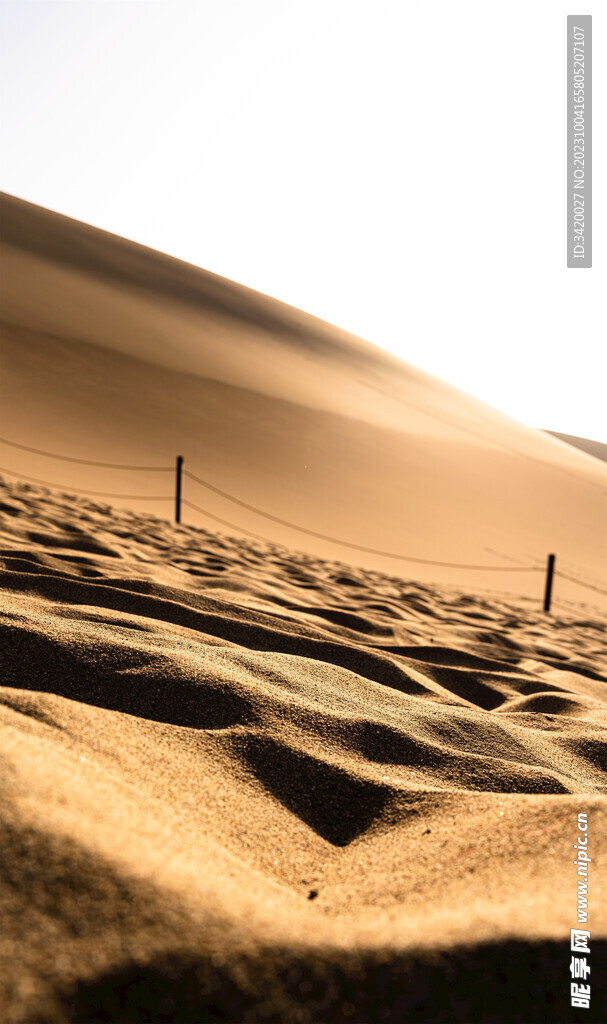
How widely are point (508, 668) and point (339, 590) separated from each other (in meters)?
1.85

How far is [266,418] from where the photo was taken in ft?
54.8

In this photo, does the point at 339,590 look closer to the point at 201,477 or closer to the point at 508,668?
the point at 508,668

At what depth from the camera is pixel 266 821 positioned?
4.18 feet

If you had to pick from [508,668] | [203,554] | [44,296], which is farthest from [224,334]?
[508,668]

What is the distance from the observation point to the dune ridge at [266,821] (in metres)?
0.75

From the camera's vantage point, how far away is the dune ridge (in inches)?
29.7

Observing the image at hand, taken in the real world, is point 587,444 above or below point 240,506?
above

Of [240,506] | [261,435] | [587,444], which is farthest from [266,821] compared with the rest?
[587,444]

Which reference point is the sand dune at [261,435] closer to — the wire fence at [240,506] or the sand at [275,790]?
the wire fence at [240,506]

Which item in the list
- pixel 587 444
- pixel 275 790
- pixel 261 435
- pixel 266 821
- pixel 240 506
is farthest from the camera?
pixel 587 444

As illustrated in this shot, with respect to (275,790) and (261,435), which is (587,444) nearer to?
(261,435)

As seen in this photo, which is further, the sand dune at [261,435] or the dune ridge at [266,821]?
the sand dune at [261,435]

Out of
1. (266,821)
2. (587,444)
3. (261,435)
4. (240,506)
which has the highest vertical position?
(587,444)

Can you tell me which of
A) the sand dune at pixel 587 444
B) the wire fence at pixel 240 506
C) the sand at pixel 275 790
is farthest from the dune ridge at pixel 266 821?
the sand dune at pixel 587 444
